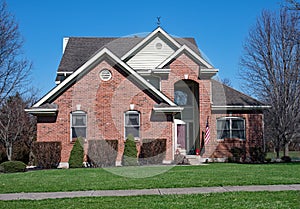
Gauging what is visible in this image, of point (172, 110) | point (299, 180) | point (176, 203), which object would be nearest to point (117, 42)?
point (172, 110)

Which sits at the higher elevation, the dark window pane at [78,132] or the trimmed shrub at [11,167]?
the dark window pane at [78,132]

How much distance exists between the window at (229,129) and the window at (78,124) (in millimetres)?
9089

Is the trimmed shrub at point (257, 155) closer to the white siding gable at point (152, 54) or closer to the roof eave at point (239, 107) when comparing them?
the roof eave at point (239, 107)

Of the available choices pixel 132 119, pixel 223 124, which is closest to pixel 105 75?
pixel 132 119

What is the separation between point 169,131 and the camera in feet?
74.0

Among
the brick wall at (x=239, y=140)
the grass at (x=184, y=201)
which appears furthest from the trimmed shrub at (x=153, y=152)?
the grass at (x=184, y=201)

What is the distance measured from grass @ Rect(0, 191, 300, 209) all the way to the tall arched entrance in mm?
16413

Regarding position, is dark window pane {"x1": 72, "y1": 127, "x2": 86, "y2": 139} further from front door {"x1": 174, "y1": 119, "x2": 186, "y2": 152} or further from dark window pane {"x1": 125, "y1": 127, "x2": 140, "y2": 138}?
front door {"x1": 174, "y1": 119, "x2": 186, "y2": 152}

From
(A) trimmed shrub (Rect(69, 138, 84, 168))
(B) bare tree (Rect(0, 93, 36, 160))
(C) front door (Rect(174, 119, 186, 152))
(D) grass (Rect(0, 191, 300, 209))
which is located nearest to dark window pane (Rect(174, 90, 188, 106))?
(C) front door (Rect(174, 119, 186, 152))

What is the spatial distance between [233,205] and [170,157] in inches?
536

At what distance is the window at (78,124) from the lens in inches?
880

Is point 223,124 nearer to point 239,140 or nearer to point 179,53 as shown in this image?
point 239,140

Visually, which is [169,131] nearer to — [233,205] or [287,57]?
[287,57]

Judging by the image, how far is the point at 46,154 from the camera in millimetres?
21344
